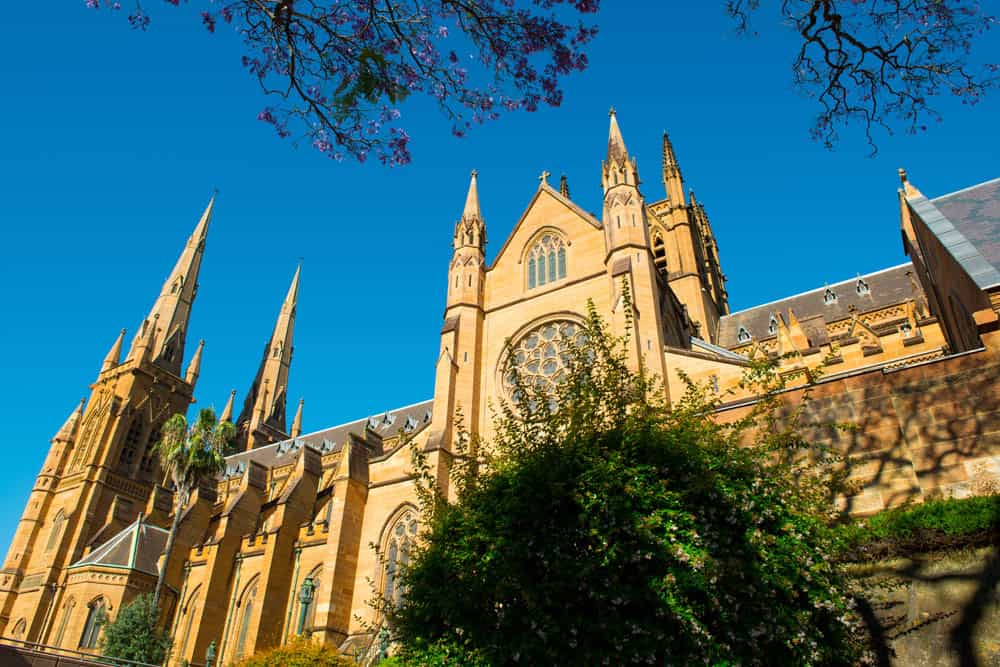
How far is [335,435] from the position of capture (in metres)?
51.6

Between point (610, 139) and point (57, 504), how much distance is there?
1927 inches

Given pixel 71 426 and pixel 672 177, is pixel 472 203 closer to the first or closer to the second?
pixel 672 177

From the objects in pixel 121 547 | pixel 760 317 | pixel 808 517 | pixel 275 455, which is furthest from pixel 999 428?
pixel 275 455

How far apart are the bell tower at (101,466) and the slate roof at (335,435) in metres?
7.26

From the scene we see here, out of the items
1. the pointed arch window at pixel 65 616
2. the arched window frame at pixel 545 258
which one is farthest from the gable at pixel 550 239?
the pointed arch window at pixel 65 616

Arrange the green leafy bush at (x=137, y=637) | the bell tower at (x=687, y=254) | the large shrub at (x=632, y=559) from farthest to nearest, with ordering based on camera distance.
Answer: the bell tower at (x=687, y=254), the green leafy bush at (x=137, y=637), the large shrub at (x=632, y=559)

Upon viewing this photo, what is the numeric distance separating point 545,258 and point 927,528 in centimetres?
1755

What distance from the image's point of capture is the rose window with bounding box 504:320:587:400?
76.1 ft

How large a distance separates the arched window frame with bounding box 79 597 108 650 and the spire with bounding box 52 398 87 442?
26.2 metres

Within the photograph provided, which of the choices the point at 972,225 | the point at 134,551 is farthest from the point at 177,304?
the point at 972,225

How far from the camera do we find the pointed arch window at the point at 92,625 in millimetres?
30375

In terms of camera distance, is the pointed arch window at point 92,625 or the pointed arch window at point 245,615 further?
the pointed arch window at point 92,625

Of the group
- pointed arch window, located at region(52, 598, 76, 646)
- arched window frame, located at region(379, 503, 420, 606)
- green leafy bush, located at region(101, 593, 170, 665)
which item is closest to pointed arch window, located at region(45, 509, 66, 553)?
pointed arch window, located at region(52, 598, 76, 646)

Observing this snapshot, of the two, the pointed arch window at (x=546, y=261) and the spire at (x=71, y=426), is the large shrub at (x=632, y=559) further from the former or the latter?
the spire at (x=71, y=426)
